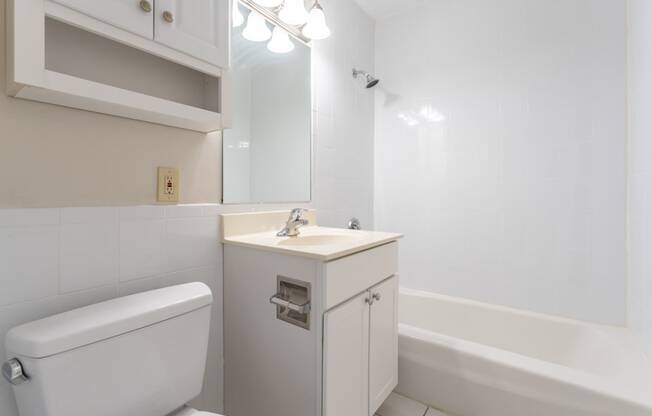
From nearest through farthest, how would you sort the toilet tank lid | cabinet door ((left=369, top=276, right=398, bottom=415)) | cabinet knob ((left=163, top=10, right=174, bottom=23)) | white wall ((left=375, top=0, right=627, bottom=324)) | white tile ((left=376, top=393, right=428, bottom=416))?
the toilet tank lid, cabinet knob ((left=163, top=10, right=174, bottom=23)), cabinet door ((left=369, top=276, right=398, bottom=415)), white tile ((left=376, top=393, right=428, bottom=416)), white wall ((left=375, top=0, right=627, bottom=324))

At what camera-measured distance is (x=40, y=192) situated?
2.52 feet

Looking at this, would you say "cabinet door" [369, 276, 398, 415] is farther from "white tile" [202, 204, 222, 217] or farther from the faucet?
"white tile" [202, 204, 222, 217]

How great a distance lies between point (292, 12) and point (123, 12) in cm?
87

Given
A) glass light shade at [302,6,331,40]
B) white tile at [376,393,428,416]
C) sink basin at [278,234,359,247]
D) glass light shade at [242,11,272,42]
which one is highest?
glass light shade at [302,6,331,40]

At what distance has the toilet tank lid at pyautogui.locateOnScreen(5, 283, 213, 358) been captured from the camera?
60 centimetres

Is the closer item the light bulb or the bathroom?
the bathroom

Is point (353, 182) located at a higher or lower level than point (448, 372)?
higher

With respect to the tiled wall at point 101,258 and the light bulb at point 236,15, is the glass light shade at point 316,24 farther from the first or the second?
the tiled wall at point 101,258

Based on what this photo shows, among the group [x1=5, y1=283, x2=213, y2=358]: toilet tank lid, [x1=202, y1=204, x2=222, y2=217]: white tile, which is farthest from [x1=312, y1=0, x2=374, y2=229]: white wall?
[x1=5, y1=283, x2=213, y2=358]: toilet tank lid

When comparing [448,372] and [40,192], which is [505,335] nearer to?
[448,372]

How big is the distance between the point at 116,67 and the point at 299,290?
3.04 feet

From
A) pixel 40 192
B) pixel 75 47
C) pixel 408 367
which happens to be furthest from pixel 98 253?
pixel 408 367

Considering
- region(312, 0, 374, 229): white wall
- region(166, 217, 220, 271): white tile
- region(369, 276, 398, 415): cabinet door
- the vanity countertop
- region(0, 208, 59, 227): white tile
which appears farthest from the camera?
region(312, 0, 374, 229): white wall

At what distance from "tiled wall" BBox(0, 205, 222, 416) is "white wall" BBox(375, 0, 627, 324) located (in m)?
1.47
